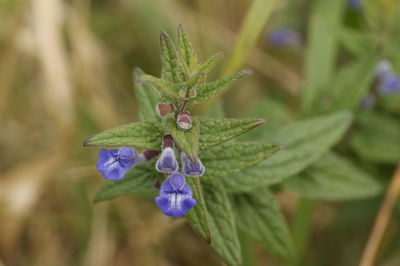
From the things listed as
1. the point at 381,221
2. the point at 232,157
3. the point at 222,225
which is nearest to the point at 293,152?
the point at 232,157

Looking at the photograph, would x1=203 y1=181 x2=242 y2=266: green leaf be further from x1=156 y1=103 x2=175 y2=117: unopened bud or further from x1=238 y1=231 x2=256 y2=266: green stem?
x1=238 y1=231 x2=256 y2=266: green stem

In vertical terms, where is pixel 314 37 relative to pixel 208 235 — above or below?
above

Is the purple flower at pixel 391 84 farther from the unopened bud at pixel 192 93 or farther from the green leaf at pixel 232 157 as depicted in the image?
the unopened bud at pixel 192 93

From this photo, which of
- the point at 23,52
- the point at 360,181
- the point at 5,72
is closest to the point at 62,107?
the point at 5,72

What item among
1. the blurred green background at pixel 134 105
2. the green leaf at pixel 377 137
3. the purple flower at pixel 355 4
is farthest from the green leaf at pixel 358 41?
the purple flower at pixel 355 4

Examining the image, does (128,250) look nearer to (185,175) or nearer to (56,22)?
(56,22)

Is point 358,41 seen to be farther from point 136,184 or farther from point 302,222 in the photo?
point 136,184
